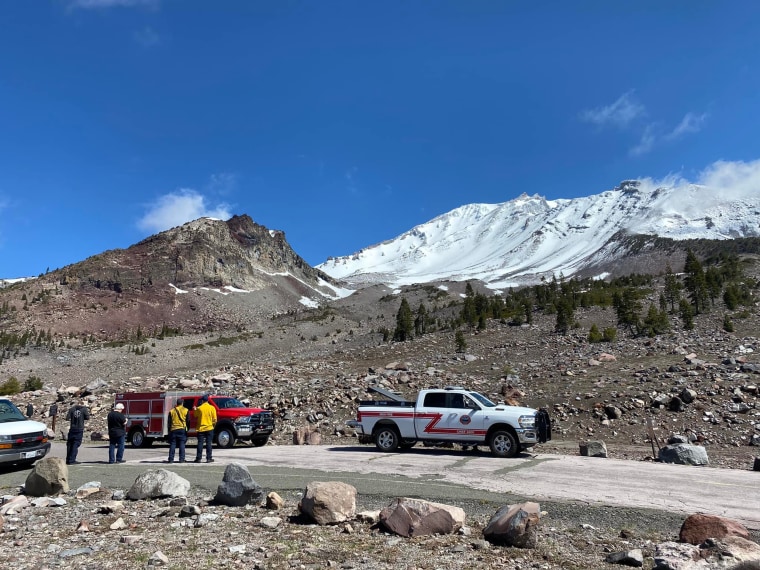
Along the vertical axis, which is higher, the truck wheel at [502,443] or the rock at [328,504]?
the rock at [328,504]

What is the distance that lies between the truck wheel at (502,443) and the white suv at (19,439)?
497 inches

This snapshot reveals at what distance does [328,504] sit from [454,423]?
9.01 m

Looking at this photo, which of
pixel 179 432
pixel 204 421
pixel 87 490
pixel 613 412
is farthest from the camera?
pixel 613 412

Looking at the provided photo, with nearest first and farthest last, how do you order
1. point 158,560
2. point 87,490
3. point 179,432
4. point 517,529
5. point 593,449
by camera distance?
point 158,560 < point 517,529 < point 87,490 < point 179,432 < point 593,449

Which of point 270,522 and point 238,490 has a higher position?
point 238,490

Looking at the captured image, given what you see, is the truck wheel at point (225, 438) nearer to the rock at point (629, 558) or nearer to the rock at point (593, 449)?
the rock at point (593, 449)

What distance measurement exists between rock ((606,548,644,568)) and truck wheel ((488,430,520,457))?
9.33 meters

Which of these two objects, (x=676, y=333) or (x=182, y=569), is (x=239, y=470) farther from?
(x=676, y=333)

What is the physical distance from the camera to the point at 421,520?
7703 mm

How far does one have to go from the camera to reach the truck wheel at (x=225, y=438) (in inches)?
818

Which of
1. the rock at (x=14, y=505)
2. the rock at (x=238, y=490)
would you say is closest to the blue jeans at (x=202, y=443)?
the rock at (x=14, y=505)

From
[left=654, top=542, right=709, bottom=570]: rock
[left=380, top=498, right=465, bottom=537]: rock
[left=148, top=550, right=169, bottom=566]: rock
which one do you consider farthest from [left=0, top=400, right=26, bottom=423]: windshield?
[left=654, top=542, right=709, bottom=570]: rock

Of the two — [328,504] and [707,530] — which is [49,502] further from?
[707,530]

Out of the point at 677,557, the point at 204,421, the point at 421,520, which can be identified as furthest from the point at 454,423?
the point at 677,557
